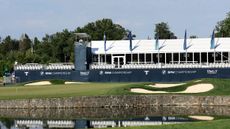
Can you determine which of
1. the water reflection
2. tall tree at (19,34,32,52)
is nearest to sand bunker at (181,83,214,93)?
the water reflection

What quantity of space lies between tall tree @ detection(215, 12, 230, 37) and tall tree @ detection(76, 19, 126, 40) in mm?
26539

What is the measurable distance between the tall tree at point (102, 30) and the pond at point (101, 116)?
90.9 m

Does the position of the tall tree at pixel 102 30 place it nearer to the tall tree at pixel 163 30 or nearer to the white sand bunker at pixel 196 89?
the tall tree at pixel 163 30

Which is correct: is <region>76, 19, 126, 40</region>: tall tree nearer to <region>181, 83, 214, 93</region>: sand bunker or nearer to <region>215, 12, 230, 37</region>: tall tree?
<region>215, 12, 230, 37</region>: tall tree

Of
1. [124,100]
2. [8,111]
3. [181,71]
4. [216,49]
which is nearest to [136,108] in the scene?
[124,100]

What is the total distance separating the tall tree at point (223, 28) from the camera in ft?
357

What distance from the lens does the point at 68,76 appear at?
2709 inches

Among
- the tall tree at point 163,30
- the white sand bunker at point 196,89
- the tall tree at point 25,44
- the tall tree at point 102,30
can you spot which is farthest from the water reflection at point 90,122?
the tall tree at point 25,44

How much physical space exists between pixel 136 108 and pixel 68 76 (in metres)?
30.1

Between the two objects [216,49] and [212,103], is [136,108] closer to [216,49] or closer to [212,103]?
[212,103]

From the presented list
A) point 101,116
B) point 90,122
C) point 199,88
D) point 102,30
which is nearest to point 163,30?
point 102,30

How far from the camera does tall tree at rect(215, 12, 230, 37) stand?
109 meters

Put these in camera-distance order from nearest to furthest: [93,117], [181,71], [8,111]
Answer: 1. [93,117]
2. [8,111]
3. [181,71]

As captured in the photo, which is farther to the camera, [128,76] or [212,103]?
[128,76]
